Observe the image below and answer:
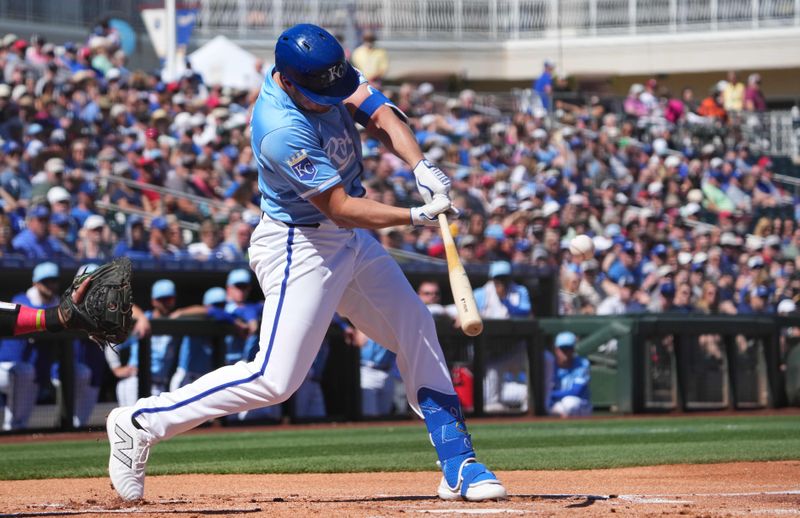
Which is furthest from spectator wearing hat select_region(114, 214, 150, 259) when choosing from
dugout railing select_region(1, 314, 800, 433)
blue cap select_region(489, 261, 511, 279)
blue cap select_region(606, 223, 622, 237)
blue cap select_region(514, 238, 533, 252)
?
blue cap select_region(606, 223, 622, 237)

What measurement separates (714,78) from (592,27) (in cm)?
346

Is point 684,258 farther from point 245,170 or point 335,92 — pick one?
point 335,92

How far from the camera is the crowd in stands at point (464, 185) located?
13.1 meters

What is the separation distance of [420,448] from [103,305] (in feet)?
15.1

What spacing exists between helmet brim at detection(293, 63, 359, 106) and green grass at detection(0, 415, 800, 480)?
3.05 m

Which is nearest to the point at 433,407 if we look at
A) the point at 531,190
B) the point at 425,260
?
the point at 425,260

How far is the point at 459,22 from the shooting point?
3128 centimetres

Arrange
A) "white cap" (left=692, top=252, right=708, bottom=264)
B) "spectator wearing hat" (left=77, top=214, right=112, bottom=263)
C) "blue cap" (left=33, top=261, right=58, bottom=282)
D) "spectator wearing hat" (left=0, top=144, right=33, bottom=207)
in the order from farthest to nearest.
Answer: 1. "white cap" (left=692, top=252, right=708, bottom=264)
2. "spectator wearing hat" (left=0, top=144, right=33, bottom=207)
3. "spectator wearing hat" (left=77, top=214, right=112, bottom=263)
4. "blue cap" (left=33, top=261, right=58, bottom=282)

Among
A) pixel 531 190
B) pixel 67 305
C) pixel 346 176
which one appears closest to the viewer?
pixel 67 305

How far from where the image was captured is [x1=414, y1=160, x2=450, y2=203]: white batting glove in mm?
5449

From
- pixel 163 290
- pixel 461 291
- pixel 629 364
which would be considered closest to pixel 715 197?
pixel 629 364

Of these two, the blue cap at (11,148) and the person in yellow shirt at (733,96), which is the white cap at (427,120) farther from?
the blue cap at (11,148)

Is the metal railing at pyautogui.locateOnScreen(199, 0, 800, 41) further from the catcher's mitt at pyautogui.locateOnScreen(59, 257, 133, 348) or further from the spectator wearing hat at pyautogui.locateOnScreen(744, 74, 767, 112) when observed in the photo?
the catcher's mitt at pyautogui.locateOnScreen(59, 257, 133, 348)

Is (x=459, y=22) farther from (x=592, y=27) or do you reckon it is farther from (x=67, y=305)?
(x=67, y=305)
